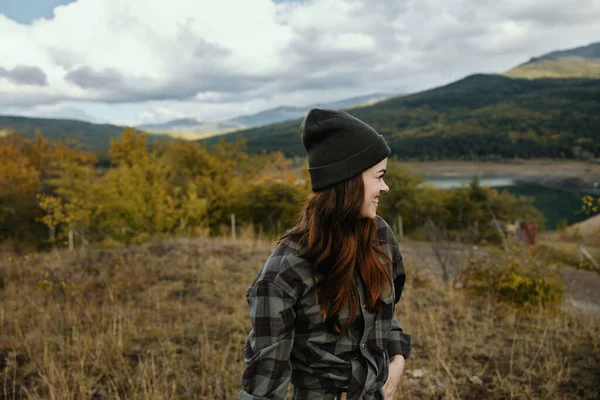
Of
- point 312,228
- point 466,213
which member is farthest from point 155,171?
point 466,213

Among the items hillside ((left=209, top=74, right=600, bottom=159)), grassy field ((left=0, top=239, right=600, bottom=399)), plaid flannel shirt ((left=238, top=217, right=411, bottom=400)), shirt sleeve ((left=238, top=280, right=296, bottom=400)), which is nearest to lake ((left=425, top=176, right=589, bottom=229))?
hillside ((left=209, top=74, right=600, bottom=159))

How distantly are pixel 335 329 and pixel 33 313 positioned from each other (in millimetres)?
4521

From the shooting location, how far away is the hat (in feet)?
4.17

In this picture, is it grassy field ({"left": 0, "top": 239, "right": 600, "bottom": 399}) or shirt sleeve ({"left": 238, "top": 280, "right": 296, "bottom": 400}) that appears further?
grassy field ({"left": 0, "top": 239, "right": 600, "bottom": 399})

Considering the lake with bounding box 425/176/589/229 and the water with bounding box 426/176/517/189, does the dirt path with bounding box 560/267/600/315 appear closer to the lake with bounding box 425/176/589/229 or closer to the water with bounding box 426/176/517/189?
the lake with bounding box 425/176/589/229

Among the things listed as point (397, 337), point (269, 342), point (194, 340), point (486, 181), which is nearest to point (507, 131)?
point (486, 181)

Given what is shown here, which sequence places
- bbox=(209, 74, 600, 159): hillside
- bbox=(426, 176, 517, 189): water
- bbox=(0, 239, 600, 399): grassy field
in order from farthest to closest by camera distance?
bbox=(209, 74, 600, 159): hillside < bbox=(426, 176, 517, 189): water < bbox=(0, 239, 600, 399): grassy field

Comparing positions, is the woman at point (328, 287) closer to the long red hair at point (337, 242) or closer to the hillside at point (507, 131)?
the long red hair at point (337, 242)

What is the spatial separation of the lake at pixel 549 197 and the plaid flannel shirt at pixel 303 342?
38505mm

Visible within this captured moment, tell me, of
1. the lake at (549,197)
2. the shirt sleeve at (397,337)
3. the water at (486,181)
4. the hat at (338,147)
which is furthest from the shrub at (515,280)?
the water at (486,181)

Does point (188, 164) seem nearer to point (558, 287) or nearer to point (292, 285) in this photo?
point (558, 287)

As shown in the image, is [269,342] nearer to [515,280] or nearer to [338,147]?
[338,147]

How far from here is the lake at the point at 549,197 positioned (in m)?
44.0

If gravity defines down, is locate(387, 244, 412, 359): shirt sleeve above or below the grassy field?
above
